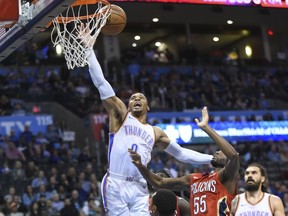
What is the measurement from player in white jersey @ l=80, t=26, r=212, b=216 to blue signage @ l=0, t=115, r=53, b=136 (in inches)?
474

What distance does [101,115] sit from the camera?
20.5 metres

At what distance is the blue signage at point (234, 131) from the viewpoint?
21.3 m

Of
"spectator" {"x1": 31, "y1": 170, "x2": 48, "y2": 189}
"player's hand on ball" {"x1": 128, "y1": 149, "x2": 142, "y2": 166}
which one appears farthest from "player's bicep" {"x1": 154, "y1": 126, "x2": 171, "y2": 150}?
"spectator" {"x1": 31, "y1": 170, "x2": 48, "y2": 189}

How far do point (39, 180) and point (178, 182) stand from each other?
29.7 ft

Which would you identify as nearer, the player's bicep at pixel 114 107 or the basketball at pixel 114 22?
the player's bicep at pixel 114 107

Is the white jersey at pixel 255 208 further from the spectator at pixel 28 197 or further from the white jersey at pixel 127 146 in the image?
the spectator at pixel 28 197

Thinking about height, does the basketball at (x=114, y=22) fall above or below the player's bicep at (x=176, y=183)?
above

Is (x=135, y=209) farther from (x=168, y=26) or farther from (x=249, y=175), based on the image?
(x=168, y=26)

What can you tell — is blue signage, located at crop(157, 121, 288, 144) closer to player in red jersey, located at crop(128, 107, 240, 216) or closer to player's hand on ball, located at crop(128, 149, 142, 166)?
player in red jersey, located at crop(128, 107, 240, 216)

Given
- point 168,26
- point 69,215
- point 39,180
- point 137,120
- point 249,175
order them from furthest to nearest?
point 168,26, point 39,180, point 69,215, point 137,120, point 249,175

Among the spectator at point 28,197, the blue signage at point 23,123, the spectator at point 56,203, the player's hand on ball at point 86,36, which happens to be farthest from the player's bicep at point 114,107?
the blue signage at point 23,123

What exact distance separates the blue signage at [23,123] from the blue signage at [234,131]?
3455 millimetres

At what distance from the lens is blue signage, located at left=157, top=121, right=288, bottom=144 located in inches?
840

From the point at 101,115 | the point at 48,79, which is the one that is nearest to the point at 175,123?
the point at 101,115
